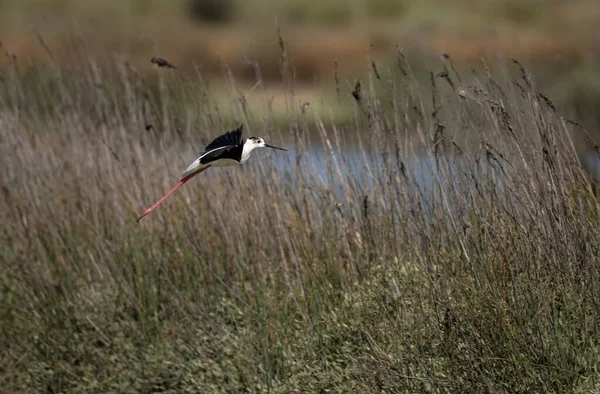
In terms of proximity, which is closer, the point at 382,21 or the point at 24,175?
the point at 24,175

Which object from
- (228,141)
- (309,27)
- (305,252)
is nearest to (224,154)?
(228,141)

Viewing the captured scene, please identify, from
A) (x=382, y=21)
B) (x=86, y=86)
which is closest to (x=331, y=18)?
(x=382, y=21)

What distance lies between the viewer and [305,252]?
17.0 feet

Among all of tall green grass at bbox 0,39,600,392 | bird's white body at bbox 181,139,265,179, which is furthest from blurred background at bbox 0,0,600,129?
bird's white body at bbox 181,139,265,179

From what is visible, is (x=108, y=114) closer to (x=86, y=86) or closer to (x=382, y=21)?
(x=86, y=86)

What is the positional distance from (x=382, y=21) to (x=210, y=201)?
82.0ft

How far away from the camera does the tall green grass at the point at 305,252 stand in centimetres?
415

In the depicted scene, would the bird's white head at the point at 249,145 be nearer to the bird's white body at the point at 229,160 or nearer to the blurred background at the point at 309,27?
the bird's white body at the point at 229,160

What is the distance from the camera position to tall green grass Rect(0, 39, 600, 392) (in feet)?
13.6

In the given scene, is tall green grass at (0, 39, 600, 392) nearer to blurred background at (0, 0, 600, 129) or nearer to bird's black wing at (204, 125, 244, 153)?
bird's black wing at (204, 125, 244, 153)

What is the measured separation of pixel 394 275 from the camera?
464cm

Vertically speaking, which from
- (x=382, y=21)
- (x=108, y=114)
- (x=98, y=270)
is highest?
(x=108, y=114)

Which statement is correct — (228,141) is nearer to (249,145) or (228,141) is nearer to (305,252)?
(249,145)

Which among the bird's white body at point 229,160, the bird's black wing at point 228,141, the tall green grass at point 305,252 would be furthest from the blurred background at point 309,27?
the bird's white body at point 229,160
